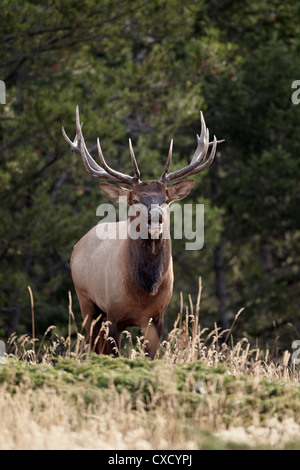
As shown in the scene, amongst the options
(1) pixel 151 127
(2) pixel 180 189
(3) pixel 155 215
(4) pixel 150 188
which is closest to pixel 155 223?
(3) pixel 155 215

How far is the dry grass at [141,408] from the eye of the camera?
4.91m

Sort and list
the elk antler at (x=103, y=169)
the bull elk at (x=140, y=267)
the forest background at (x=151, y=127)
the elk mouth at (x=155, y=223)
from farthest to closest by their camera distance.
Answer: the forest background at (x=151, y=127), the elk antler at (x=103, y=169), the bull elk at (x=140, y=267), the elk mouth at (x=155, y=223)

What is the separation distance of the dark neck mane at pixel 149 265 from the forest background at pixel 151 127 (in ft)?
19.0

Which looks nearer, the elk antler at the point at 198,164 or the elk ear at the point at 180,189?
the elk antler at the point at 198,164

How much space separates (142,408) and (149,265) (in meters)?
2.40

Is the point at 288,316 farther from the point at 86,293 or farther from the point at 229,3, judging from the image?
the point at 86,293

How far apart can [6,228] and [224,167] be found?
7.44m

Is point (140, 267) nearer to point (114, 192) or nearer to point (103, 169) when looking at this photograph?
point (114, 192)

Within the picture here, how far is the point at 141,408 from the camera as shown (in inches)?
205

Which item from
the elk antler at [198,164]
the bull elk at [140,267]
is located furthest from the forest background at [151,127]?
the bull elk at [140,267]

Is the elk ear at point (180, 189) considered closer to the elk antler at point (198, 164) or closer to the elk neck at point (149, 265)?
the elk antler at point (198, 164)

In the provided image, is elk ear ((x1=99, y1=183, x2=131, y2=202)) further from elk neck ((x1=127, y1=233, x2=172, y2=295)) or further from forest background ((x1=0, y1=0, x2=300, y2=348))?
forest background ((x1=0, y1=0, x2=300, y2=348))

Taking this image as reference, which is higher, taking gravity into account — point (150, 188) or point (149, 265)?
point (150, 188)

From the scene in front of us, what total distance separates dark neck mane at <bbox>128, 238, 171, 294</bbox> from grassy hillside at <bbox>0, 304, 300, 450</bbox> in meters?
1.48
